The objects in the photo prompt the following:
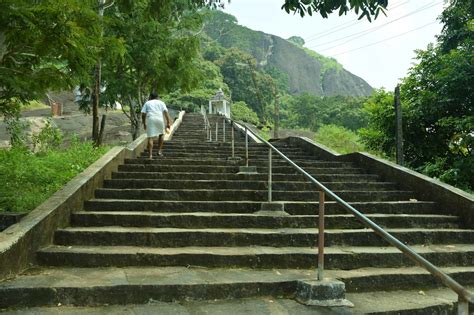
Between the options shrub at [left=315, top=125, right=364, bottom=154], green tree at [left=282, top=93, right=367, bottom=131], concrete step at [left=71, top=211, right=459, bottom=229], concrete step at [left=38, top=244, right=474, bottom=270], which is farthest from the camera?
green tree at [left=282, top=93, right=367, bottom=131]

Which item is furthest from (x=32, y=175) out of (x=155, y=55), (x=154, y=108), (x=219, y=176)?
(x=155, y=55)

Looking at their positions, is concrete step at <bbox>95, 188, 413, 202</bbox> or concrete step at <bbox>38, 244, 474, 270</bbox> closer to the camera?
concrete step at <bbox>38, 244, 474, 270</bbox>

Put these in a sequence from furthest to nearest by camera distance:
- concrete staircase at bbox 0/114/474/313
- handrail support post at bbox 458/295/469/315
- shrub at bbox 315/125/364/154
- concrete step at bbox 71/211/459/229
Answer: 1. shrub at bbox 315/125/364/154
2. concrete step at bbox 71/211/459/229
3. concrete staircase at bbox 0/114/474/313
4. handrail support post at bbox 458/295/469/315

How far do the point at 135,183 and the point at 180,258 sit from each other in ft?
8.59

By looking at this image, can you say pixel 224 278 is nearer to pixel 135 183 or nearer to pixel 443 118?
pixel 135 183

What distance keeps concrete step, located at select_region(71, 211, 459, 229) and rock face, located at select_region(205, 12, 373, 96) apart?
2941 inches

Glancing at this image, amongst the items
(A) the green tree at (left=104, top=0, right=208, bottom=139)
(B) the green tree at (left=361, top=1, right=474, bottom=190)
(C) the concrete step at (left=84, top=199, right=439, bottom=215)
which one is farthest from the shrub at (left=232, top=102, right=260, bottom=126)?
(C) the concrete step at (left=84, top=199, right=439, bottom=215)

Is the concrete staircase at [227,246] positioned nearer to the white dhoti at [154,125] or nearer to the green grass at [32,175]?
the green grass at [32,175]

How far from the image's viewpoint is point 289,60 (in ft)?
284

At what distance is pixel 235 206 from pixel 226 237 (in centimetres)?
102

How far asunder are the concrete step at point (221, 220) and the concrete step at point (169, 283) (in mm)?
983

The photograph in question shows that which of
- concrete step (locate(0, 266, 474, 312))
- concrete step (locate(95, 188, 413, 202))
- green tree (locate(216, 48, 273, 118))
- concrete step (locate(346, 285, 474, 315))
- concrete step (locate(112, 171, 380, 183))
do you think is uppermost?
green tree (locate(216, 48, 273, 118))

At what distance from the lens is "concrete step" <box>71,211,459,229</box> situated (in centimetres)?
511

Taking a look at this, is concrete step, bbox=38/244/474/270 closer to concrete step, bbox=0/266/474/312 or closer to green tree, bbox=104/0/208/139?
concrete step, bbox=0/266/474/312
